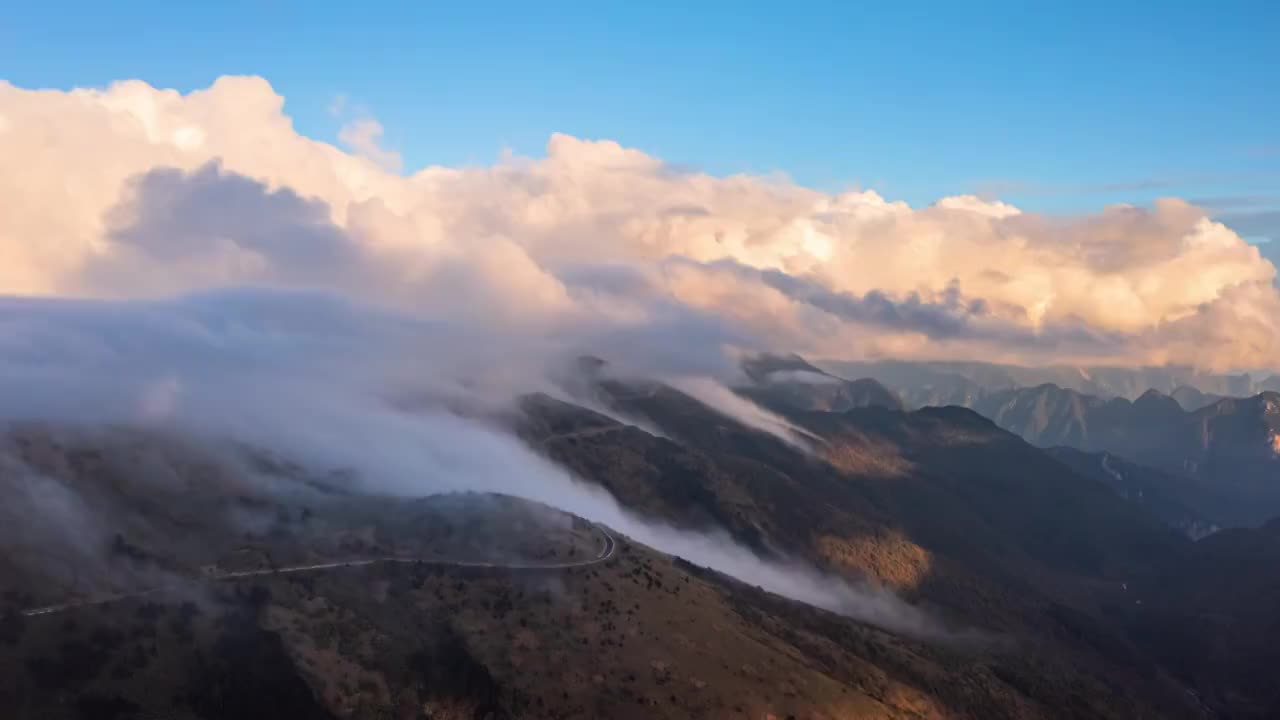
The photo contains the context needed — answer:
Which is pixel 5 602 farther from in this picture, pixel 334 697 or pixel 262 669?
pixel 334 697

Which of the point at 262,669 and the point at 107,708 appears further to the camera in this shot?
the point at 262,669

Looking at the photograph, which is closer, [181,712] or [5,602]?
[181,712]

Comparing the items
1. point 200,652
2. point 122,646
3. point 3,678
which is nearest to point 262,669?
point 200,652

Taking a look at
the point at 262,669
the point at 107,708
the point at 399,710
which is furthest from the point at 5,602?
the point at 399,710

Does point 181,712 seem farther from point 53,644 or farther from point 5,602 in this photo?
point 5,602

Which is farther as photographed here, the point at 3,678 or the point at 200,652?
the point at 200,652

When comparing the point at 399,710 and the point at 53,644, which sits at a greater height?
the point at 53,644

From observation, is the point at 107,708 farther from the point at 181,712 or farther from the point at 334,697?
the point at 334,697

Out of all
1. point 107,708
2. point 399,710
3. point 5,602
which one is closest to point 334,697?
point 399,710
